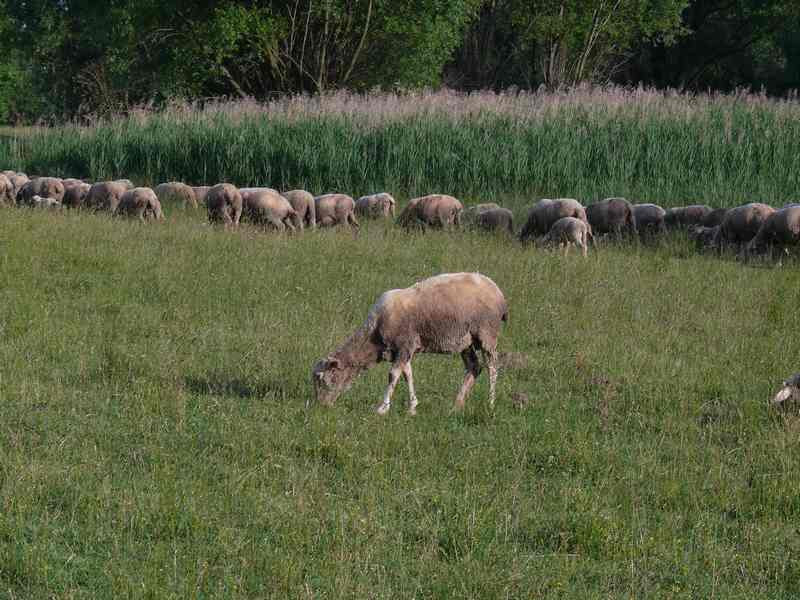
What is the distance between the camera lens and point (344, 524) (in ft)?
20.2

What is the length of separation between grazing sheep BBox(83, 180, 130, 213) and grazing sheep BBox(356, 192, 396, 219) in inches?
163

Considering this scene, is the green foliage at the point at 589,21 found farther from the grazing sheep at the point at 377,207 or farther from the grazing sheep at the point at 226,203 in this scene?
the grazing sheep at the point at 226,203

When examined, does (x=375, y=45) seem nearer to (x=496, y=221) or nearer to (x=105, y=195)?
(x=105, y=195)

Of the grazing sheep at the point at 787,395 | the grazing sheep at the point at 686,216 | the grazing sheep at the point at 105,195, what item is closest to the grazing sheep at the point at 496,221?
the grazing sheep at the point at 686,216

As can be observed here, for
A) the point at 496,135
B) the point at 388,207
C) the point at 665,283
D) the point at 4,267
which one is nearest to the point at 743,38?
the point at 496,135

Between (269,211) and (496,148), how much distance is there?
5.62 m

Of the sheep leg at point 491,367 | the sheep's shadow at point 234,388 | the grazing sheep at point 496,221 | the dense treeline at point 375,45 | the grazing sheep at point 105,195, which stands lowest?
the grazing sheep at point 105,195

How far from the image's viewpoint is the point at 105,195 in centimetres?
2006

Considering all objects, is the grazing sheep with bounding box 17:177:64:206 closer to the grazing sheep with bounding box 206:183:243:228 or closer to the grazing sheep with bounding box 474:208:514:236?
the grazing sheep with bounding box 206:183:243:228

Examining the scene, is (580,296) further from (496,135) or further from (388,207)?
(496,135)

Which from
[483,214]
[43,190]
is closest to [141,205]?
[43,190]

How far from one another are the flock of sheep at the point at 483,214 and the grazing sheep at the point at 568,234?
0.05ft

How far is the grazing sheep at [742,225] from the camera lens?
17.2 metres

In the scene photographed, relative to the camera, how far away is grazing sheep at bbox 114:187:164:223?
18.8 meters
